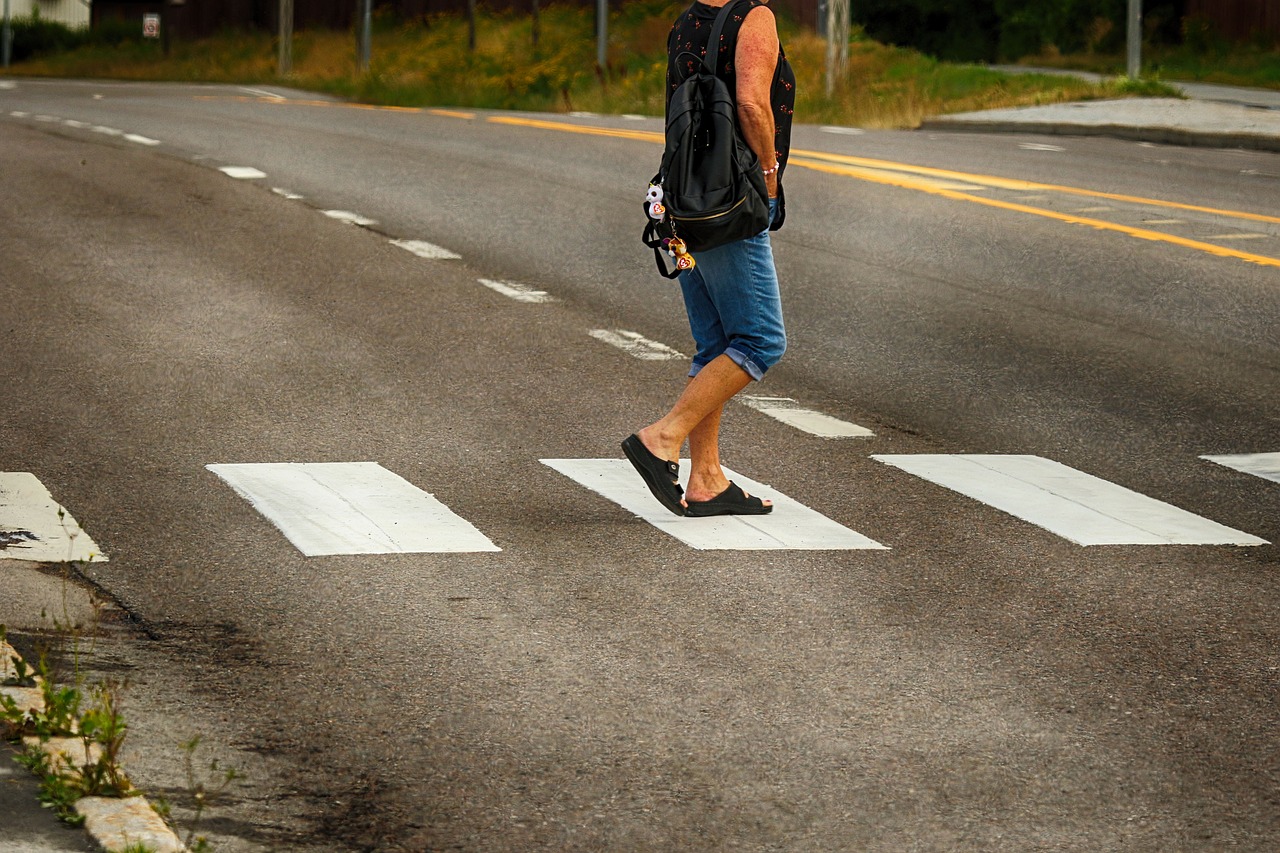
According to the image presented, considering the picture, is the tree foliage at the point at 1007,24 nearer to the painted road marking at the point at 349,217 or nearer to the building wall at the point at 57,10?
the painted road marking at the point at 349,217

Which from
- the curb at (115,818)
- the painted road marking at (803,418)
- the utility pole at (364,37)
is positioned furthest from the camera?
the utility pole at (364,37)

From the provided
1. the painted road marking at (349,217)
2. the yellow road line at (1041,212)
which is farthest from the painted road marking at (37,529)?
the yellow road line at (1041,212)

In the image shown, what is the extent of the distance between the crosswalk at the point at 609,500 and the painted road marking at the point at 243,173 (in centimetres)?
1067

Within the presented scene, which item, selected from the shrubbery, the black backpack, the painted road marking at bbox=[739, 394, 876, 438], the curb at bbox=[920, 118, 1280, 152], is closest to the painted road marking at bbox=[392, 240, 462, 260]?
the painted road marking at bbox=[739, 394, 876, 438]

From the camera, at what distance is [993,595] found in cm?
612

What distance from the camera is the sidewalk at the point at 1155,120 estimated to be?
80.7 ft

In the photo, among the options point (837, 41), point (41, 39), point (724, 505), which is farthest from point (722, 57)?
point (41, 39)

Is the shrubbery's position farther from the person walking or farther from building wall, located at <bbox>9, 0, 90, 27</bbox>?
the person walking

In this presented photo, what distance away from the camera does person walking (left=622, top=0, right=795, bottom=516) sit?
6656 mm

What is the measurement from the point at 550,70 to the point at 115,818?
4301cm

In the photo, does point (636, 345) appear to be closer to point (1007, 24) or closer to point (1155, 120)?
point (1155, 120)

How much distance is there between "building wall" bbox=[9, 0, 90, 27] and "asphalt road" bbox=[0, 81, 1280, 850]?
92.4m

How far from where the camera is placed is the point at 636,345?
1065cm

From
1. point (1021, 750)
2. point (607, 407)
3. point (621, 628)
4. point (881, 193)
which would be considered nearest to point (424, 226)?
point (881, 193)
